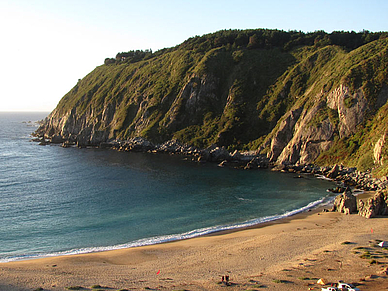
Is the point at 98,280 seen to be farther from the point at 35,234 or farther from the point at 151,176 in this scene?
the point at 151,176

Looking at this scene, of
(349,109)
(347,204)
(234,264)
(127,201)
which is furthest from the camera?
(349,109)

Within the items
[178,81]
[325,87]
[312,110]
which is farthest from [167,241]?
[178,81]

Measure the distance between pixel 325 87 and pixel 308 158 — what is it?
24.3 m

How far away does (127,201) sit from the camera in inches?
2472

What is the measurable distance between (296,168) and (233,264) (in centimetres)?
5526

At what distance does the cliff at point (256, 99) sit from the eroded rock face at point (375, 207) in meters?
18.7

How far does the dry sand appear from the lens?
3102cm

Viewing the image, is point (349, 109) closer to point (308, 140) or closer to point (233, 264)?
point (308, 140)

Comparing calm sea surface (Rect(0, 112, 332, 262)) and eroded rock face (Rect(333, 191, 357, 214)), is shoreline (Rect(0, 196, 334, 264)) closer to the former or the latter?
calm sea surface (Rect(0, 112, 332, 262))

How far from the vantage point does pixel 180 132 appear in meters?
122

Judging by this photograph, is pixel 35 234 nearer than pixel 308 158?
Yes

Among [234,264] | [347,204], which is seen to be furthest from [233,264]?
[347,204]

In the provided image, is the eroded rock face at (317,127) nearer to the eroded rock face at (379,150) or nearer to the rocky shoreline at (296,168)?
the rocky shoreline at (296,168)

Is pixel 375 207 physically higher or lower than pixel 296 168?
lower
